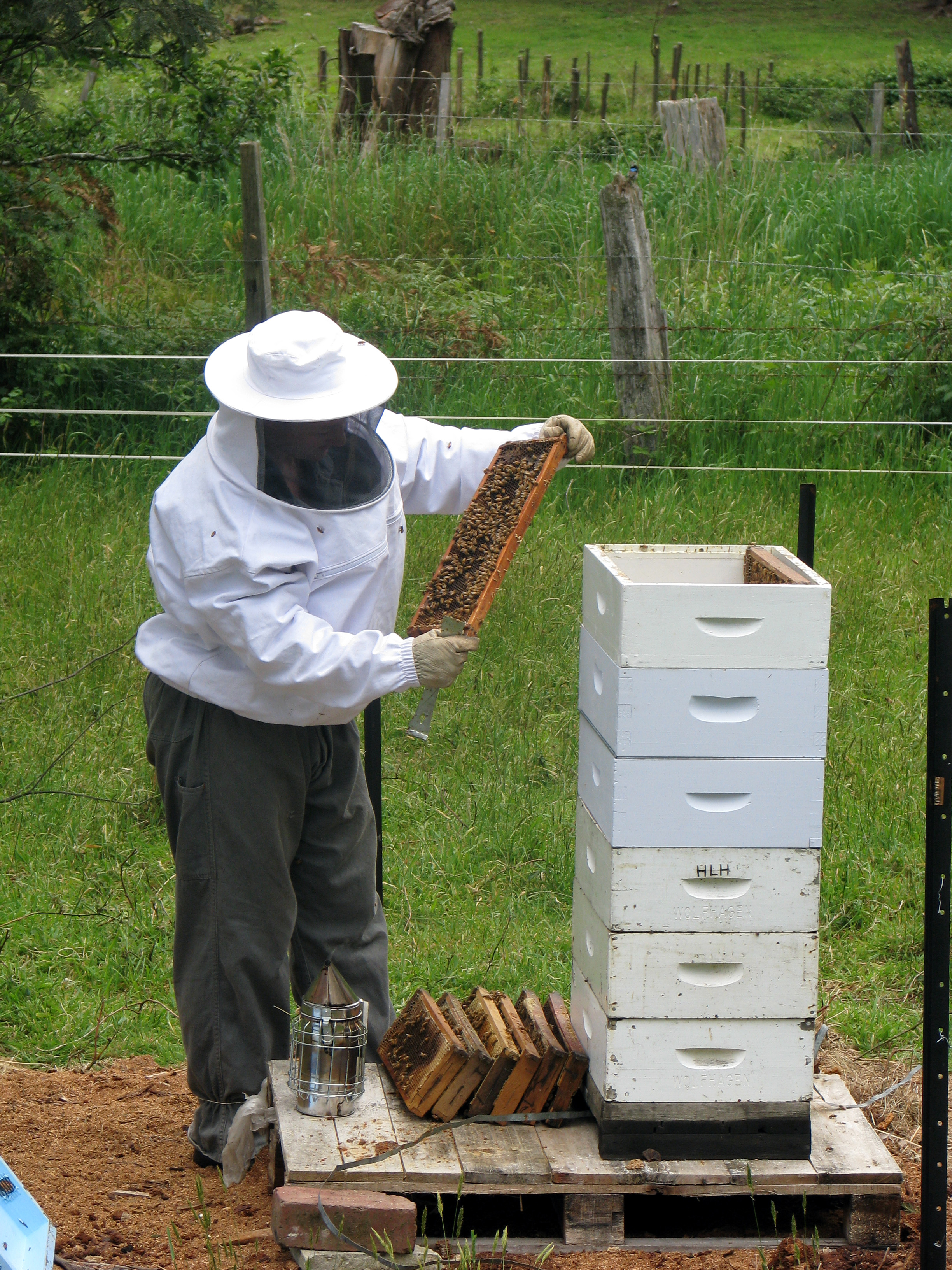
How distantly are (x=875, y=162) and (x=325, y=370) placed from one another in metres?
Result: 10.4

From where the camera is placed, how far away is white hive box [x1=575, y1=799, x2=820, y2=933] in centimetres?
258

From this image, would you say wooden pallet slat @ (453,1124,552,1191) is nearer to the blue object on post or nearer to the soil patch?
the soil patch

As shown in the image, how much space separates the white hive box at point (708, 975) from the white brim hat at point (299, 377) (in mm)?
1148

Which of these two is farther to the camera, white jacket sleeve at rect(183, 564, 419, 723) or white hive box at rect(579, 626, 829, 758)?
white jacket sleeve at rect(183, 564, 419, 723)

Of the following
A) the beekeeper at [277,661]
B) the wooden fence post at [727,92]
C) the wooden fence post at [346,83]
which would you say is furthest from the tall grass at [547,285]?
the wooden fence post at [727,92]

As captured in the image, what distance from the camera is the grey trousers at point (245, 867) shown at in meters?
2.89

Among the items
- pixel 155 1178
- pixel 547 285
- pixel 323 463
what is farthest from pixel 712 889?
pixel 547 285

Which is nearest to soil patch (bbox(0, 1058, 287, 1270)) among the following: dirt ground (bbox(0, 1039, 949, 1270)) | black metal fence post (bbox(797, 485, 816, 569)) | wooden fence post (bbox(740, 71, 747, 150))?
dirt ground (bbox(0, 1039, 949, 1270))

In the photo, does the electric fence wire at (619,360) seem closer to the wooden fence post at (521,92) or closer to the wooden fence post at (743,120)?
the wooden fence post at (521,92)

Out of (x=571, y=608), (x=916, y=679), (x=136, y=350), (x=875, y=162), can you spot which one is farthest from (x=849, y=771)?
(x=875, y=162)

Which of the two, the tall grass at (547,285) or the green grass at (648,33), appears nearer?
the tall grass at (547,285)

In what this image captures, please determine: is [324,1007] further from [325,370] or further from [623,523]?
[623,523]

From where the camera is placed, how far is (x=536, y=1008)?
3.04 meters

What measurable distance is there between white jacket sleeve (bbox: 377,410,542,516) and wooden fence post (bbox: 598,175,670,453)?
3.76 metres
